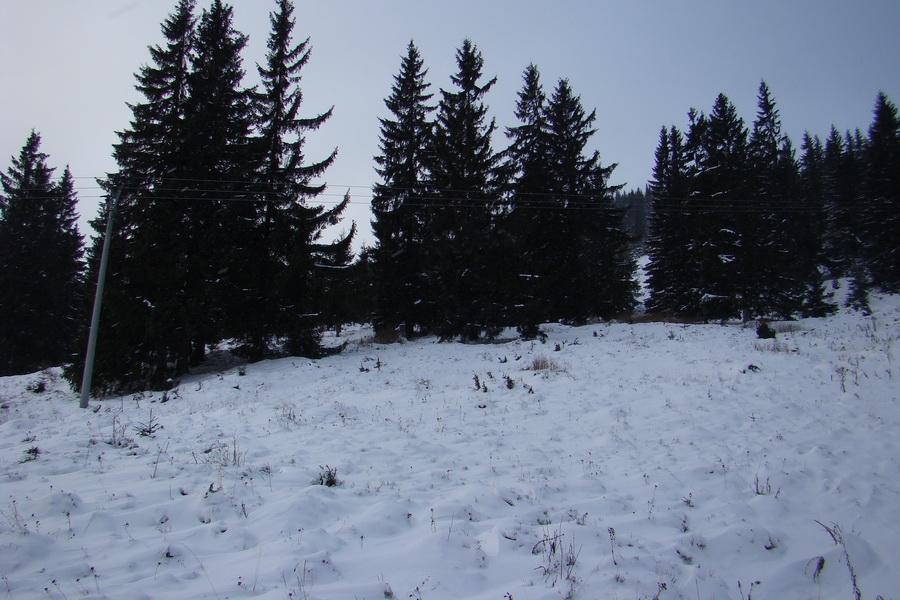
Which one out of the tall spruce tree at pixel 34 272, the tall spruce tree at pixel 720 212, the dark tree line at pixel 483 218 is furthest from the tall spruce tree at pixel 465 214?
the tall spruce tree at pixel 34 272

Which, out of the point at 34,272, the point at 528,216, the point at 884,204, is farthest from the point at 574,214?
the point at 34,272

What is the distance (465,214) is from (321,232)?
6519mm

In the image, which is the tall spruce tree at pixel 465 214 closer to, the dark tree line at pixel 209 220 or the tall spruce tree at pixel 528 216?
the tall spruce tree at pixel 528 216

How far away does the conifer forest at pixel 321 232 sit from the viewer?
16156 mm

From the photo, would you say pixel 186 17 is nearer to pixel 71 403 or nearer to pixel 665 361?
pixel 71 403

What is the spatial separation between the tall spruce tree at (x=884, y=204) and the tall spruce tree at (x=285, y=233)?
131 feet

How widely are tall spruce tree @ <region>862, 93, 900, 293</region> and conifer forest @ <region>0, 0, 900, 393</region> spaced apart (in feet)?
0.79

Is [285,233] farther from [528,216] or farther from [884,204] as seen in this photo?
[884,204]

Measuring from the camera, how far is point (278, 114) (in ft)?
60.7

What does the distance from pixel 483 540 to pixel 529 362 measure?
9.90 metres

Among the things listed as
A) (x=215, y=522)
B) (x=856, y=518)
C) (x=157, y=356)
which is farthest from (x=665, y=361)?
(x=157, y=356)

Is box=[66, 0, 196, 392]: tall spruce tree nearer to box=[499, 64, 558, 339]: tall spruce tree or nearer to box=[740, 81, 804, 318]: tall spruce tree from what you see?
box=[499, 64, 558, 339]: tall spruce tree

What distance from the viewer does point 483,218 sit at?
1880 cm

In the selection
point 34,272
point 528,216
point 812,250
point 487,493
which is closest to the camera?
point 487,493
